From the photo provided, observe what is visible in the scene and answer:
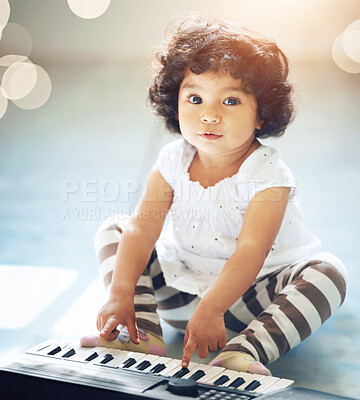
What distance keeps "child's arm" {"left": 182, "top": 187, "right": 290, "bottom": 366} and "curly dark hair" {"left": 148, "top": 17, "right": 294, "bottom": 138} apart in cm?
11

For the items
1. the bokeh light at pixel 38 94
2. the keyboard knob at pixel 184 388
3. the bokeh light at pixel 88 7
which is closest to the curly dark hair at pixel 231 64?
the keyboard knob at pixel 184 388

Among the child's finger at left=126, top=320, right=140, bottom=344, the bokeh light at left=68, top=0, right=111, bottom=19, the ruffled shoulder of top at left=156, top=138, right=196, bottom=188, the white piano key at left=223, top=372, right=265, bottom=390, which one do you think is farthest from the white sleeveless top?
the bokeh light at left=68, top=0, right=111, bottom=19

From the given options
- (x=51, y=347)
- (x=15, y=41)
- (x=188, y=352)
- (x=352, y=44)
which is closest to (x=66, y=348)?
(x=51, y=347)

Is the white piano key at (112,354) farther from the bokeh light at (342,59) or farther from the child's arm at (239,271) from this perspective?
the bokeh light at (342,59)

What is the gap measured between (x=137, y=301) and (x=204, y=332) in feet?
0.46

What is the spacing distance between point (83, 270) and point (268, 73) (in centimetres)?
45

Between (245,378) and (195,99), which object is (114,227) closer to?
(195,99)

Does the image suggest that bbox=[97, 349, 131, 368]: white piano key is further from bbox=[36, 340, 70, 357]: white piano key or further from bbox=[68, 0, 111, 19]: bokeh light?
bbox=[68, 0, 111, 19]: bokeh light

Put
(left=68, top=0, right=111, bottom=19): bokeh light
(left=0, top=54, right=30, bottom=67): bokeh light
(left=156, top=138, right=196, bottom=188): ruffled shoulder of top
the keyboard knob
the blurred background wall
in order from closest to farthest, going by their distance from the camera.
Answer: the keyboard knob < (left=156, top=138, right=196, bottom=188): ruffled shoulder of top < the blurred background wall < (left=68, top=0, right=111, bottom=19): bokeh light < (left=0, top=54, right=30, bottom=67): bokeh light

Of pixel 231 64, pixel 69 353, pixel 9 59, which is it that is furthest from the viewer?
pixel 9 59

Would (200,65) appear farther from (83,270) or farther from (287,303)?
(83,270)

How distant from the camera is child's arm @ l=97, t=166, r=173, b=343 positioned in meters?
0.70

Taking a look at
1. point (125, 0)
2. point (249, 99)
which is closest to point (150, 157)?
point (125, 0)

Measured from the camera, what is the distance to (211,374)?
572 mm
